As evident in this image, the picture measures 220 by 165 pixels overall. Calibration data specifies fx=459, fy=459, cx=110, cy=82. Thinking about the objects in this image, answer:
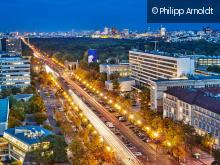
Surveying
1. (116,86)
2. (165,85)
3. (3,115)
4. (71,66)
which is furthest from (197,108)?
(71,66)

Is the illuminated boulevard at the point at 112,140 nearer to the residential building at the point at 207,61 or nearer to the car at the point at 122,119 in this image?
the car at the point at 122,119

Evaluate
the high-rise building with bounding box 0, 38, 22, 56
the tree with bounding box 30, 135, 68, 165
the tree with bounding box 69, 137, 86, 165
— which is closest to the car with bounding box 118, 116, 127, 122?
the tree with bounding box 69, 137, 86, 165

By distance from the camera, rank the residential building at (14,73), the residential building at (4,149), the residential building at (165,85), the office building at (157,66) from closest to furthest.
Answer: the residential building at (4,149) < the residential building at (165,85) < the office building at (157,66) < the residential building at (14,73)

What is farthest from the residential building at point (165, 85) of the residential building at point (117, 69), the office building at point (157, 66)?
the residential building at point (117, 69)

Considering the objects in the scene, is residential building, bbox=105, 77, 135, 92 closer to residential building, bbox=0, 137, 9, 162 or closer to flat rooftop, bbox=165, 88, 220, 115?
flat rooftop, bbox=165, 88, 220, 115

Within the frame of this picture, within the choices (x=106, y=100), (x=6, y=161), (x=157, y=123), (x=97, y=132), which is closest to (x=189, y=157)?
(x=157, y=123)

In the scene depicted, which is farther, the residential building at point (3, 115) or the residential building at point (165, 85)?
the residential building at point (165, 85)

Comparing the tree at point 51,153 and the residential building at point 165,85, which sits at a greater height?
the residential building at point 165,85
